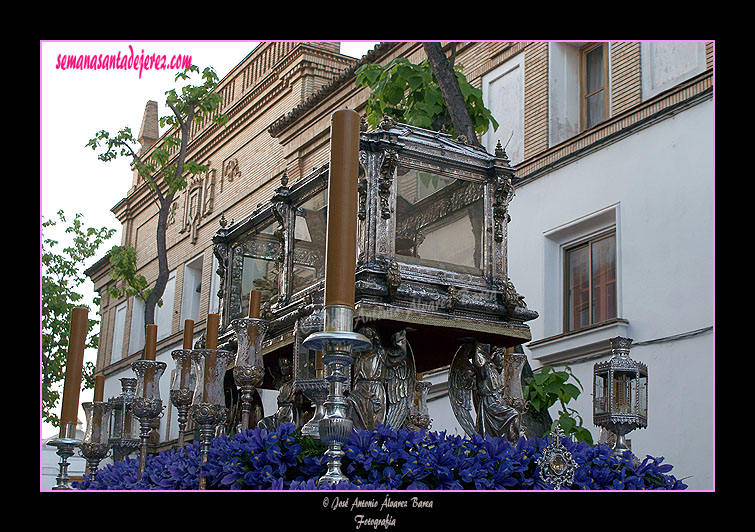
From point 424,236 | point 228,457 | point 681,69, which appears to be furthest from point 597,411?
point 681,69

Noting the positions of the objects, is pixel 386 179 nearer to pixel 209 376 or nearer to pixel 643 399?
pixel 209 376

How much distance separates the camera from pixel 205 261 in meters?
18.4

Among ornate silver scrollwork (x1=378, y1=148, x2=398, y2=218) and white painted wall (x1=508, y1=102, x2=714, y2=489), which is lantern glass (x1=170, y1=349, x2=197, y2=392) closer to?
ornate silver scrollwork (x1=378, y1=148, x2=398, y2=218)

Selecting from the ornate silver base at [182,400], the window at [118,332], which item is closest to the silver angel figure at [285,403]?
the ornate silver base at [182,400]

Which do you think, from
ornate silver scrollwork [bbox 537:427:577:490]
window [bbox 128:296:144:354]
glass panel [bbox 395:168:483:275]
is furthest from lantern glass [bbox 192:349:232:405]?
window [bbox 128:296:144:354]

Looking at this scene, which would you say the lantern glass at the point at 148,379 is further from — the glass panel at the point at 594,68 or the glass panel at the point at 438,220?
the glass panel at the point at 594,68

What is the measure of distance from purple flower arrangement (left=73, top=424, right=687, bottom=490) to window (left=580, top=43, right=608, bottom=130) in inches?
309

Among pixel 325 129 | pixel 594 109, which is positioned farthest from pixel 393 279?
pixel 325 129

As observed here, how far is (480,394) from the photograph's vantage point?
5000mm

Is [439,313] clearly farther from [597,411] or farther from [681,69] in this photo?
[681,69]

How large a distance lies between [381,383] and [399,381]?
0.14 meters

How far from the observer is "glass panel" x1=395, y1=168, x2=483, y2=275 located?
486cm

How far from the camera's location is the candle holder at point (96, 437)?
17.9 feet

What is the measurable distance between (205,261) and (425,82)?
1112 centimetres
